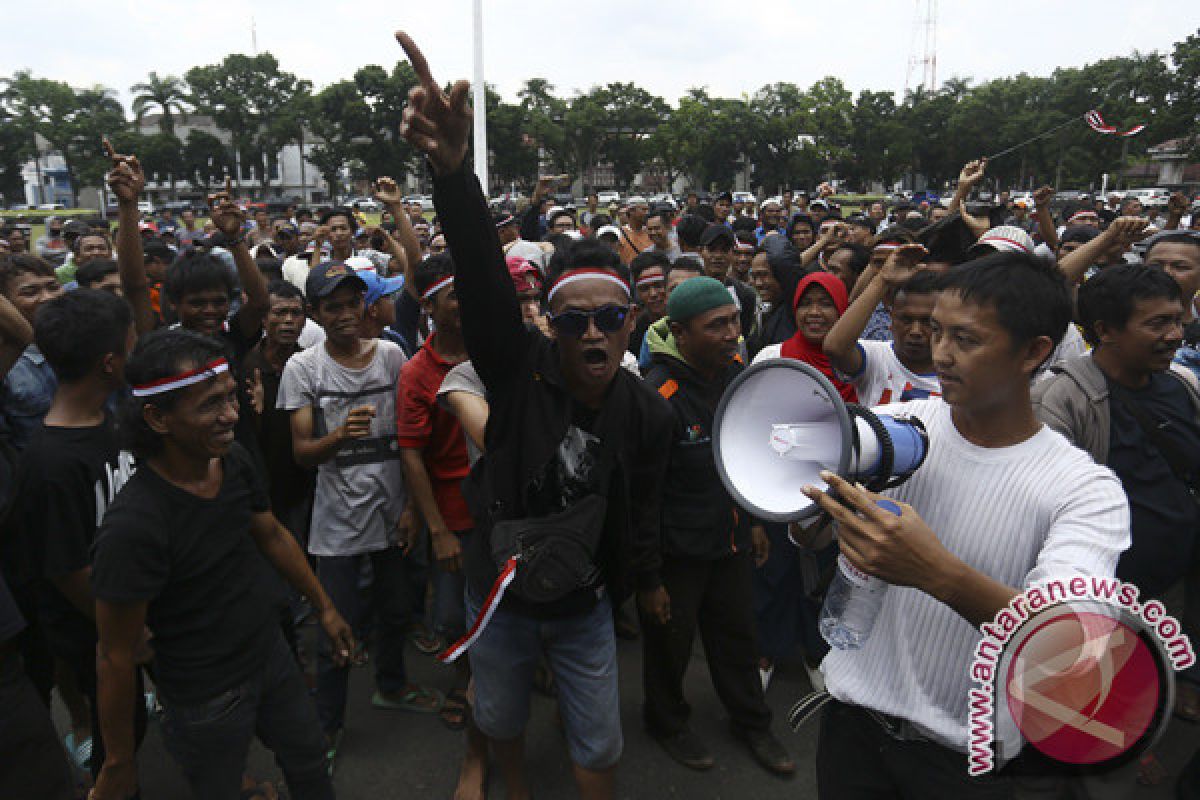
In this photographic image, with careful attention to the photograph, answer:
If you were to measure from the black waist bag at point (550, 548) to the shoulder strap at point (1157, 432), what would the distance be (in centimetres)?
197

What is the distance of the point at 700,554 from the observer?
9.89 ft

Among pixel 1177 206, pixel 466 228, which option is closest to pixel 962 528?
pixel 466 228

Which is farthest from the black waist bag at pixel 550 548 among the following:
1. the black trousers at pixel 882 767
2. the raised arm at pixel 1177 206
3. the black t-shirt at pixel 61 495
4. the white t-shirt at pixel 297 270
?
the raised arm at pixel 1177 206

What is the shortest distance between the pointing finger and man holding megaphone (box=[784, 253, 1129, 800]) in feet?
3.85

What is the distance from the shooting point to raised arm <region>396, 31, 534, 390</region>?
1610 mm

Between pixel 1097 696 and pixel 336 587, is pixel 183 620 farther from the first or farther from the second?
pixel 1097 696

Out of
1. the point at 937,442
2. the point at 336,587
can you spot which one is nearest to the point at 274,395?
the point at 336,587

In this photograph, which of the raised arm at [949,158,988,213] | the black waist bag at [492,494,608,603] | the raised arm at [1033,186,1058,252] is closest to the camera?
the black waist bag at [492,494,608,603]

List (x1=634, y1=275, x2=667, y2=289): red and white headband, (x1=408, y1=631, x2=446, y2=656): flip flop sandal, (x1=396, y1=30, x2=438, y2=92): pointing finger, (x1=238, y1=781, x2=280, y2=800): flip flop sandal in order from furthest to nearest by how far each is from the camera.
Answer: (x1=634, y1=275, x2=667, y2=289): red and white headband < (x1=408, y1=631, x2=446, y2=656): flip flop sandal < (x1=238, y1=781, x2=280, y2=800): flip flop sandal < (x1=396, y1=30, x2=438, y2=92): pointing finger

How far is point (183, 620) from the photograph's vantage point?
2133mm

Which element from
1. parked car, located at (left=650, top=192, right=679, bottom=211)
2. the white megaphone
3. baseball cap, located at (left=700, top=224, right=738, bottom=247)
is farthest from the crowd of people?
parked car, located at (left=650, top=192, right=679, bottom=211)

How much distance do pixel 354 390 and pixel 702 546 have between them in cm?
166

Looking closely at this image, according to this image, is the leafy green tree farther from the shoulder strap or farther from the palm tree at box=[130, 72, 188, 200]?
the shoulder strap

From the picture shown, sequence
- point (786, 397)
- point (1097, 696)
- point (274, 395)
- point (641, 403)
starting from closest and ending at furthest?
point (1097, 696), point (786, 397), point (641, 403), point (274, 395)
